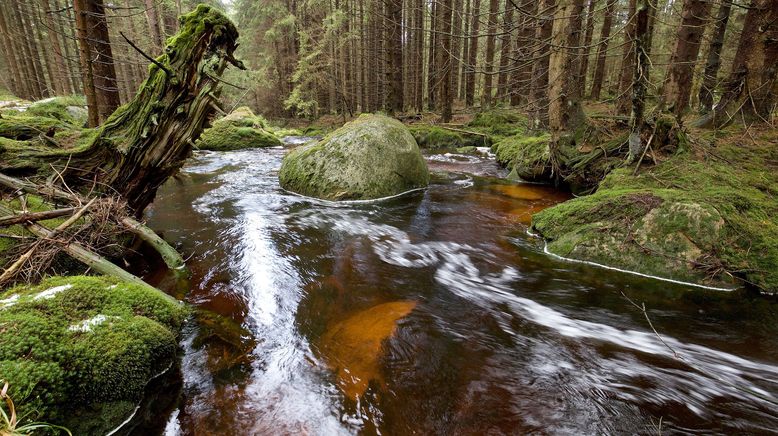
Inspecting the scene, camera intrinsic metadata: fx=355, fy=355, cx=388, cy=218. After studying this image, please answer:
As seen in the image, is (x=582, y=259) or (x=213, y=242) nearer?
(x=582, y=259)

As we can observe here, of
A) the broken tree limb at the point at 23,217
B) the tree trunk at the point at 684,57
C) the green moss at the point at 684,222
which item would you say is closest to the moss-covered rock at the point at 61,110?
the broken tree limb at the point at 23,217

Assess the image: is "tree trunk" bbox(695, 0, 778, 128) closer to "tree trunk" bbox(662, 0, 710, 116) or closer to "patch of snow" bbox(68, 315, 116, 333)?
"tree trunk" bbox(662, 0, 710, 116)

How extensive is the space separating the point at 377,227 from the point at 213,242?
2.39m

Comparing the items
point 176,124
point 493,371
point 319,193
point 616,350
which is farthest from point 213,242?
point 616,350

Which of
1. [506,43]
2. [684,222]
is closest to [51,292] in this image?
[684,222]

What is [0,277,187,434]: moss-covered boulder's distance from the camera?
1784 millimetres

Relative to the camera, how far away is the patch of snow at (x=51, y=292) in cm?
227

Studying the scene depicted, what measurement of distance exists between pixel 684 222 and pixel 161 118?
19.7 feet

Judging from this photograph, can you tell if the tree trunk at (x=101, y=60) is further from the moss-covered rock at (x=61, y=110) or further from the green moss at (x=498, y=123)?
the green moss at (x=498, y=123)

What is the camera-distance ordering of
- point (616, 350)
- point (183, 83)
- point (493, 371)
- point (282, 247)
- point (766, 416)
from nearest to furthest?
point (766, 416) < point (493, 371) < point (616, 350) < point (183, 83) < point (282, 247)

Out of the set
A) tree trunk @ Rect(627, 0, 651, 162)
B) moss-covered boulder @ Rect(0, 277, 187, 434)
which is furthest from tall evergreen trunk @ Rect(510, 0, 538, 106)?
moss-covered boulder @ Rect(0, 277, 187, 434)

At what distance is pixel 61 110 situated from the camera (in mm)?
10711

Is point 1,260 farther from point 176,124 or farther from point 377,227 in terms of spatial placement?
point 377,227

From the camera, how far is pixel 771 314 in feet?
10.2
